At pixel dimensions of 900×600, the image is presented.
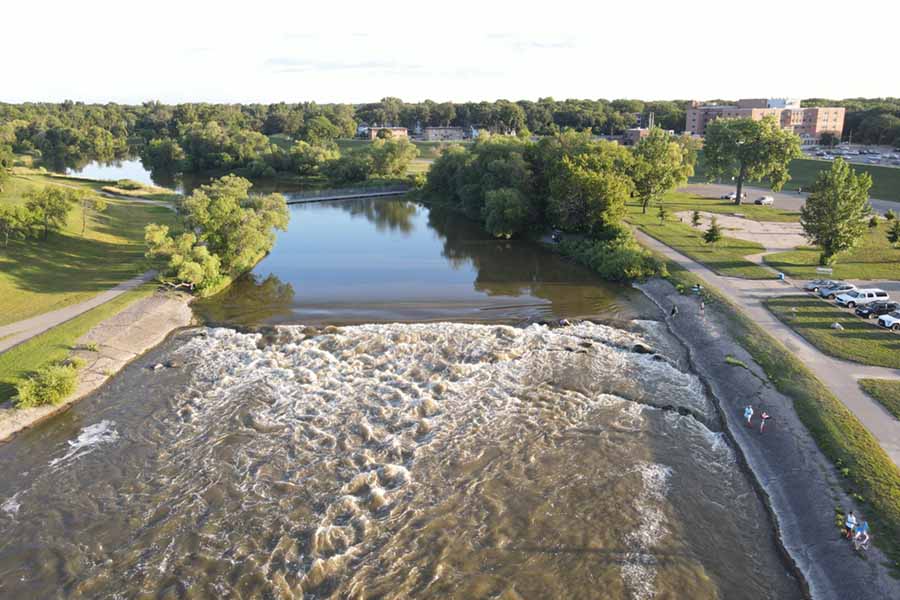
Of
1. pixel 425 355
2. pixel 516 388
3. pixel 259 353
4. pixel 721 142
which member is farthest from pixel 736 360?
pixel 721 142

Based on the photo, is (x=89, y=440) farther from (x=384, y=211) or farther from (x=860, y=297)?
(x=384, y=211)

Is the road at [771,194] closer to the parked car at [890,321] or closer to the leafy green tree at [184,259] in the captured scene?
the parked car at [890,321]

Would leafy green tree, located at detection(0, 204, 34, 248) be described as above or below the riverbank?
above

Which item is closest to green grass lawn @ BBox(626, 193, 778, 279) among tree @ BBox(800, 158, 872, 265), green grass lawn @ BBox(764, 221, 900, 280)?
green grass lawn @ BBox(764, 221, 900, 280)

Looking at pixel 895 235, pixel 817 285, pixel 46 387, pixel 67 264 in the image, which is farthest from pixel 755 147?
pixel 46 387

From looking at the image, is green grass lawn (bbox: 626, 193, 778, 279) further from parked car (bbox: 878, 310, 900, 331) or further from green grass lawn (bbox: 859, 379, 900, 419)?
green grass lawn (bbox: 859, 379, 900, 419)

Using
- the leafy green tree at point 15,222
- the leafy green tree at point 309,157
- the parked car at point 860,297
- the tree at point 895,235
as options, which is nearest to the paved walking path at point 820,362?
the parked car at point 860,297

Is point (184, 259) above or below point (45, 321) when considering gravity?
above
